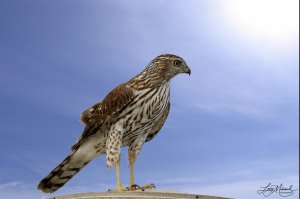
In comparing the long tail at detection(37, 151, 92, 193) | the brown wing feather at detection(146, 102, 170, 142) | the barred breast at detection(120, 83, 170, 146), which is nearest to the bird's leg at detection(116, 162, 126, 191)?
the barred breast at detection(120, 83, 170, 146)

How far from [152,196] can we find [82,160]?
236cm

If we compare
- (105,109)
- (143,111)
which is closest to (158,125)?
(143,111)

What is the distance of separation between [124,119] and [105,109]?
1.25 feet

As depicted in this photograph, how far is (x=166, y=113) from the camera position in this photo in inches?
376

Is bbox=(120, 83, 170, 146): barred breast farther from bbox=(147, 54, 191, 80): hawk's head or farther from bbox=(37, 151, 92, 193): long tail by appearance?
bbox=(37, 151, 92, 193): long tail

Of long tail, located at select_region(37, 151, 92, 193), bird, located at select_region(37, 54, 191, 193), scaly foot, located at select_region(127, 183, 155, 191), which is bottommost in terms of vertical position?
scaly foot, located at select_region(127, 183, 155, 191)

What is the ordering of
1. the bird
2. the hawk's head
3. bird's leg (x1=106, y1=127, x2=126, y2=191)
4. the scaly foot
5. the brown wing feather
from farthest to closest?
the brown wing feather, the hawk's head, the bird, bird's leg (x1=106, y1=127, x2=126, y2=191), the scaly foot

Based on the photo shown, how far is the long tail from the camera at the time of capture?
9.38 m

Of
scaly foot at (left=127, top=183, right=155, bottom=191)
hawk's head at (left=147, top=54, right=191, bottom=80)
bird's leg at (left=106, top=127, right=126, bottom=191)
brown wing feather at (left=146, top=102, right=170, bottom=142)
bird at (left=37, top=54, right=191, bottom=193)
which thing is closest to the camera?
scaly foot at (left=127, top=183, right=155, bottom=191)

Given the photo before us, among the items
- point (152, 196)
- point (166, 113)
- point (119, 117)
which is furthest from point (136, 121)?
point (152, 196)

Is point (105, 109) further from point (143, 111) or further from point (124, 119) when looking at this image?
point (143, 111)

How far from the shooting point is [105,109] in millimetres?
8797

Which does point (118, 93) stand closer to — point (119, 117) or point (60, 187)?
point (119, 117)

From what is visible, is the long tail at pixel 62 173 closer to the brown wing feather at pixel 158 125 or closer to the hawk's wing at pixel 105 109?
the hawk's wing at pixel 105 109
